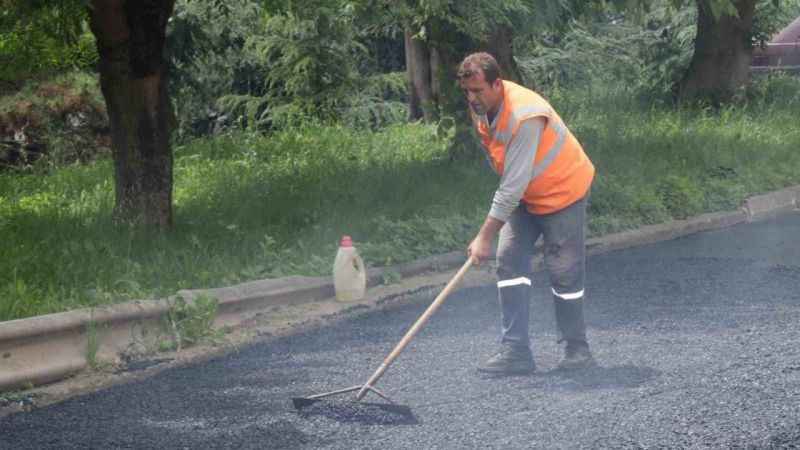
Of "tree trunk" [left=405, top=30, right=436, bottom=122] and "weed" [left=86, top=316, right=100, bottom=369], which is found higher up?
"tree trunk" [left=405, top=30, right=436, bottom=122]

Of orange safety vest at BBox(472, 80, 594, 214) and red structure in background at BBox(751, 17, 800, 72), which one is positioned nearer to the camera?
orange safety vest at BBox(472, 80, 594, 214)

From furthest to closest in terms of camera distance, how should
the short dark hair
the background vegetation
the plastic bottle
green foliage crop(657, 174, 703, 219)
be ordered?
green foliage crop(657, 174, 703, 219)
the background vegetation
the plastic bottle
the short dark hair

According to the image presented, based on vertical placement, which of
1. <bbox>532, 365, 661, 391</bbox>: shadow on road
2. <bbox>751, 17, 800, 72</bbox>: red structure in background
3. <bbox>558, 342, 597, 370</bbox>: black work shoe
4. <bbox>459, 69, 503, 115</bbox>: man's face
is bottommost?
<bbox>532, 365, 661, 391</bbox>: shadow on road

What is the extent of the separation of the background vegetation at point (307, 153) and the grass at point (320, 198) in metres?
0.02

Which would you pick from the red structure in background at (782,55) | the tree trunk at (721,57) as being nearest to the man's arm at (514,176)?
the tree trunk at (721,57)

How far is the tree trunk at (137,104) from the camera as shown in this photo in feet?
31.6

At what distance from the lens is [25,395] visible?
6.75 metres

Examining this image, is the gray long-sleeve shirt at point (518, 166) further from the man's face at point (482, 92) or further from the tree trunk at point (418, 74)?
the tree trunk at point (418, 74)

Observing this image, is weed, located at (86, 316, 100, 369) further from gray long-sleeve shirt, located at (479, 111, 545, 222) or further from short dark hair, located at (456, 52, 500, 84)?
short dark hair, located at (456, 52, 500, 84)

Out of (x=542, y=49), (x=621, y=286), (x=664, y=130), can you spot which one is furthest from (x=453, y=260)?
(x=542, y=49)

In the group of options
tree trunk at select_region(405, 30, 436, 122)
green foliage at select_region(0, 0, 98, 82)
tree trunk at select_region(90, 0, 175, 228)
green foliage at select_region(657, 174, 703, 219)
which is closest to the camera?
green foliage at select_region(0, 0, 98, 82)

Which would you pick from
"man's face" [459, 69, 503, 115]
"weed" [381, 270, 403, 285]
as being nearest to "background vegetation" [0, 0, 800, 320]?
"weed" [381, 270, 403, 285]

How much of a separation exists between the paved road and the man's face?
1370mm

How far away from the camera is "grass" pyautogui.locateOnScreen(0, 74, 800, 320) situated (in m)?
8.51
